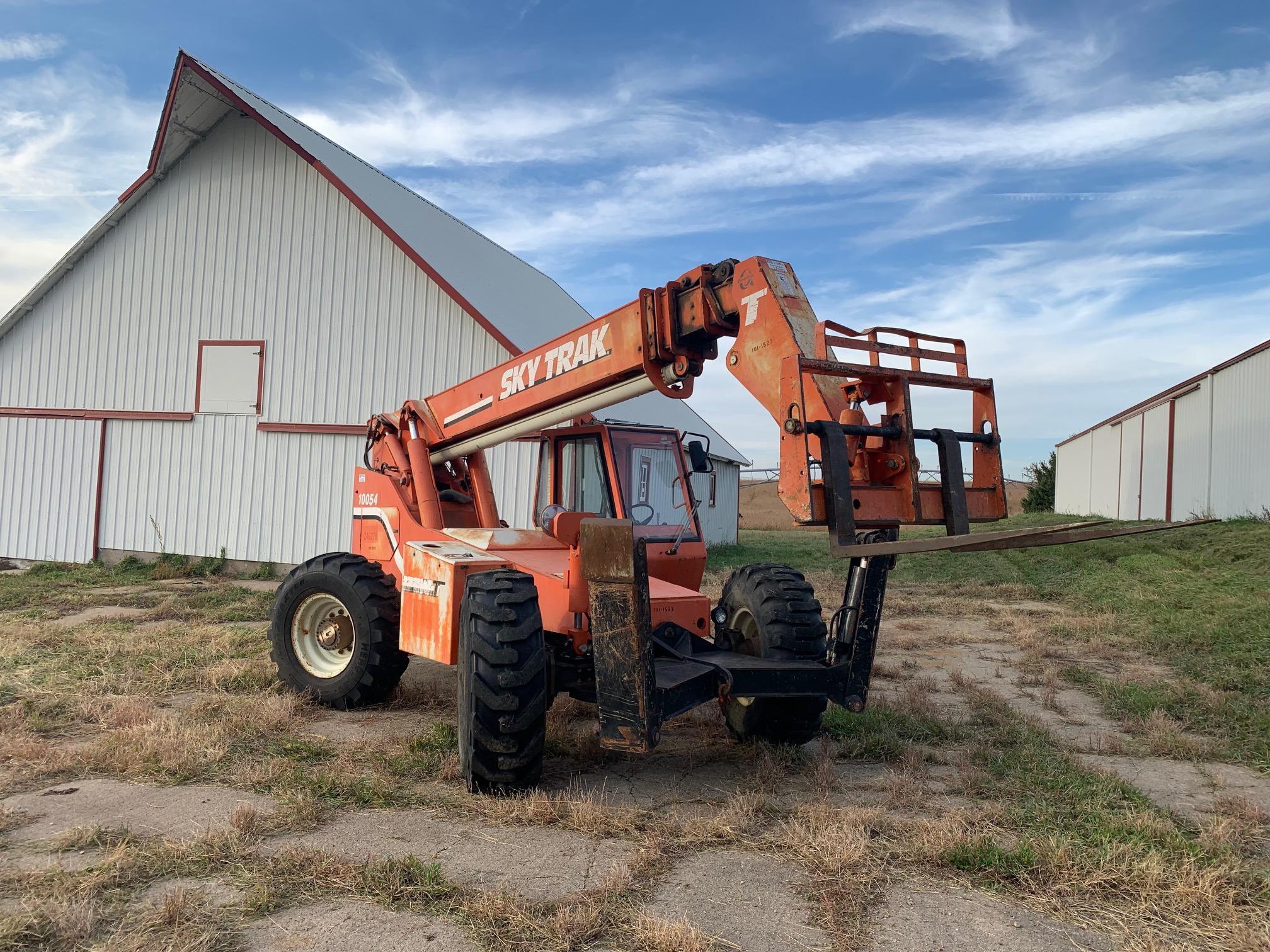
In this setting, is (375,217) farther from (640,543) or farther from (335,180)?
(640,543)

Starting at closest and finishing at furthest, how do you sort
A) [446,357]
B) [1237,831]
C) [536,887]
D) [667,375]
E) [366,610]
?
[536,887], [1237,831], [667,375], [366,610], [446,357]

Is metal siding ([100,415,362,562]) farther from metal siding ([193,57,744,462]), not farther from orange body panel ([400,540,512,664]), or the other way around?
orange body panel ([400,540,512,664])

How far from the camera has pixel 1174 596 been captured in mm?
12703

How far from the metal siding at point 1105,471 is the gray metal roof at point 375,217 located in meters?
21.7

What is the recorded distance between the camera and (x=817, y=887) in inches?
164

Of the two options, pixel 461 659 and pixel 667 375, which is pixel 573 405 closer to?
pixel 667 375

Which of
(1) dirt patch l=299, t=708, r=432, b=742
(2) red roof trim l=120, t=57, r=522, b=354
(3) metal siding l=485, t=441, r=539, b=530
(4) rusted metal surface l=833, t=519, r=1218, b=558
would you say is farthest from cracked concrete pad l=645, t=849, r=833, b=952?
(2) red roof trim l=120, t=57, r=522, b=354

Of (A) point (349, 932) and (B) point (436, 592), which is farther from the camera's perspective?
(B) point (436, 592)

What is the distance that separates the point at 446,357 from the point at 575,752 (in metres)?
10.8

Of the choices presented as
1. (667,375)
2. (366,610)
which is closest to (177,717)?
(366,610)

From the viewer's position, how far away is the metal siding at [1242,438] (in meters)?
19.8

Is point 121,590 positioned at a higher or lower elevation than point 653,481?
lower

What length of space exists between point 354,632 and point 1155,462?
27.7m

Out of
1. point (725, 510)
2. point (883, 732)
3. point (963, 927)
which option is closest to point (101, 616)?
point (883, 732)
